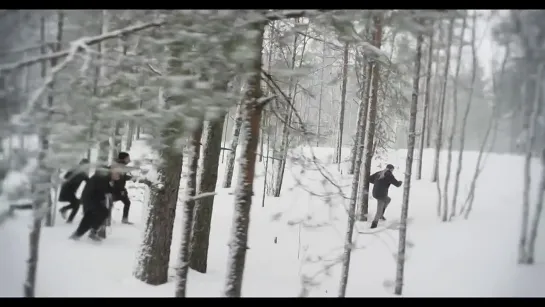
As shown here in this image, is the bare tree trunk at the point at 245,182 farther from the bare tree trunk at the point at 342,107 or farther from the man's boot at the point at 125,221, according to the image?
the bare tree trunk at the point at 342,107

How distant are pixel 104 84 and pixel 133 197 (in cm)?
105

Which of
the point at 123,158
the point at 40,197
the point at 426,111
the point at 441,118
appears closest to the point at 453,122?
the point at 441,118

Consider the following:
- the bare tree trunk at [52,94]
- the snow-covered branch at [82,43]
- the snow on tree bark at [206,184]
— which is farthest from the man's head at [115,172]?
the snow on tree bark at [206,184]

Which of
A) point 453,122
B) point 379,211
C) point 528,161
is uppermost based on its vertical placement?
point 453,122

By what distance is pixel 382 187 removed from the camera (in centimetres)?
373

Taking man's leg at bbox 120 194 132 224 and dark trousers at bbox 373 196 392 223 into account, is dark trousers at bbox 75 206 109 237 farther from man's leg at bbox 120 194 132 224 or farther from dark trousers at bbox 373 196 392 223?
dark trousers at bbox 373 196 392 223

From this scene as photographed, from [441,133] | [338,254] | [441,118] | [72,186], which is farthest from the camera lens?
[338,254]

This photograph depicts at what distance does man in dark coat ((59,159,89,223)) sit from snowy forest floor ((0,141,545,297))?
0.34 ft

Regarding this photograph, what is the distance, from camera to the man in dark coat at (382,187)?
3.54 metres

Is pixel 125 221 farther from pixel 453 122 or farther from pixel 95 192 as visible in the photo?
pixel 453 122

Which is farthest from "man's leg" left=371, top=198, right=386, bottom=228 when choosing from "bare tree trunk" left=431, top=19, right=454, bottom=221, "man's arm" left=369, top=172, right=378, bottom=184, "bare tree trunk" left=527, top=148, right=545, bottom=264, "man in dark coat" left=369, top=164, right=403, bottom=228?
"bare tree trunk" left=527, top=148, right=545, bottom=264

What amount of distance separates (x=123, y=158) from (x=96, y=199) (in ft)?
1.25

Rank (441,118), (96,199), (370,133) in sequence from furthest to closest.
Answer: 1. (370,133)
2. (441,118)
3. (96,199)
